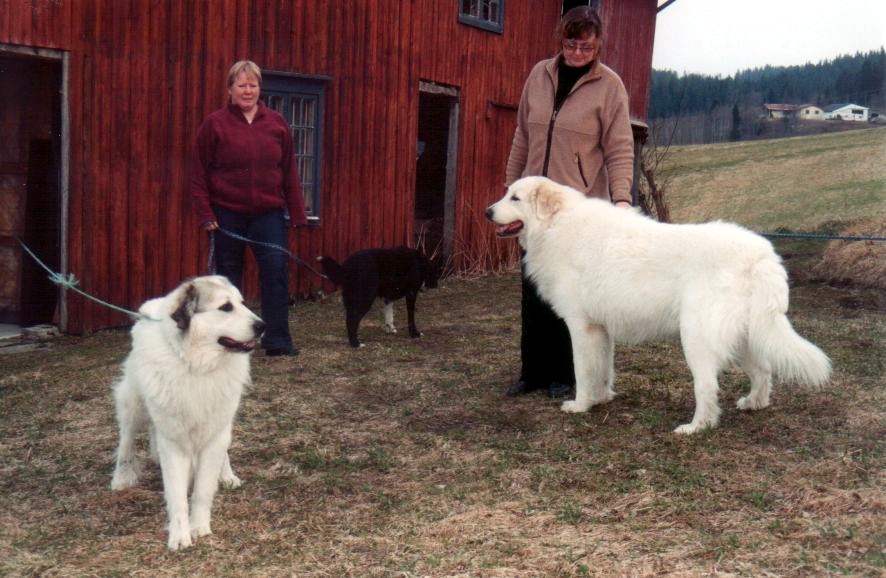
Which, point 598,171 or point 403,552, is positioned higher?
point 598,171

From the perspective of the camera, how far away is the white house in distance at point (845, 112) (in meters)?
48.9

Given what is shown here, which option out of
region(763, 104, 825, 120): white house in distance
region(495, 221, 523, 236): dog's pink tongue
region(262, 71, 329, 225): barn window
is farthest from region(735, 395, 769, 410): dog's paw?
region(763, 104, 825, 120): white house in distance

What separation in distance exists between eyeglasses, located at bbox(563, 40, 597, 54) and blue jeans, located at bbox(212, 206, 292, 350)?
2850mm

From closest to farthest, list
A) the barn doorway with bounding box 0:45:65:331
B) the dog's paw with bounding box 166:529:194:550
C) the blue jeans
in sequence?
the dog's paw with bounding box 166:529:194:550, the blue jeans, the barn doorway with bounding box 0:45:65:331

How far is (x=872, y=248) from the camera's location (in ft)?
38.9

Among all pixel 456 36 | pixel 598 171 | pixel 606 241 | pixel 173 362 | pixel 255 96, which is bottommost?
pixel 173 362

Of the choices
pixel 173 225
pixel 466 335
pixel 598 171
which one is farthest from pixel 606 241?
pixel 173 225

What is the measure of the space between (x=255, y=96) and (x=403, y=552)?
422 cm

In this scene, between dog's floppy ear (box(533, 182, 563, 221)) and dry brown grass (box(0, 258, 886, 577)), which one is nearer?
dry brown grass (box(0, 258, 886, 577))

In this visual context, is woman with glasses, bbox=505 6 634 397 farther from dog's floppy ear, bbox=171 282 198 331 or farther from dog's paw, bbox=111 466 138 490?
dog's paw, bbox=111 466 138 490

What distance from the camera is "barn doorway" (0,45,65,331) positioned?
9047 mm

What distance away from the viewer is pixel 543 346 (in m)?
6.06

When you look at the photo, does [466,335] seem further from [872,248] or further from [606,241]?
[872,248]

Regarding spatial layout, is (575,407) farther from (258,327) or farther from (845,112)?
(845,112)
